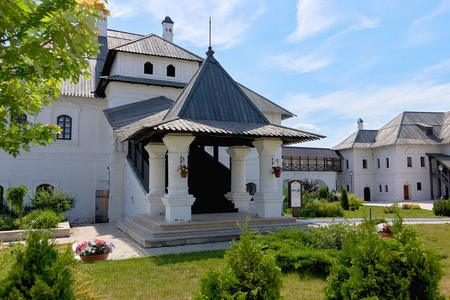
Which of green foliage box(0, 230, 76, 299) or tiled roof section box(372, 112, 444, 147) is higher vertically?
tiled roof section box(372, 112, 444, 147)

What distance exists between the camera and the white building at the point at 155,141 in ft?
34.7

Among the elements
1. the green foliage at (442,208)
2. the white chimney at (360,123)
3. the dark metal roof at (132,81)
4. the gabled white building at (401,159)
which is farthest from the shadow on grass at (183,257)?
the white chimney at (360,123)

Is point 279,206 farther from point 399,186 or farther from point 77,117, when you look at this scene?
point 399,186

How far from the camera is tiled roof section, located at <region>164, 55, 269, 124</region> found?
1092cm

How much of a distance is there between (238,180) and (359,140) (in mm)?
33238

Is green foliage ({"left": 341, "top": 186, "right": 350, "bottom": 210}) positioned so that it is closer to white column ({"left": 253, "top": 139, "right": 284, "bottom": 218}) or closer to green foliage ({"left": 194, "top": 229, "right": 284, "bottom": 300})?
white column ({"left": 253, "top": 139, "right": 284, "bottom": 218})

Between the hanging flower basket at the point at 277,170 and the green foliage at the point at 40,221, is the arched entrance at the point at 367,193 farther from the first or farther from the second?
the green foliage at the point at 40,221

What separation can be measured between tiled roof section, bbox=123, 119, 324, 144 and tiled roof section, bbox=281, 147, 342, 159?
2749cm

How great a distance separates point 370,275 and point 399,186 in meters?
38.2

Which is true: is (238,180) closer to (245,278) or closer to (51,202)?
(51,202)

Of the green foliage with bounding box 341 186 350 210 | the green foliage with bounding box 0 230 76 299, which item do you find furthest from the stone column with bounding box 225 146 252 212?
the green foliage with bounding box 341 186 350 210

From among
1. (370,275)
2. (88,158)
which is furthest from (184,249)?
(88,158)

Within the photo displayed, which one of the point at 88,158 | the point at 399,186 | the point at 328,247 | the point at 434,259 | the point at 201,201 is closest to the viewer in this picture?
the point at 434,259

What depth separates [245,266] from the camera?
3473 mm
